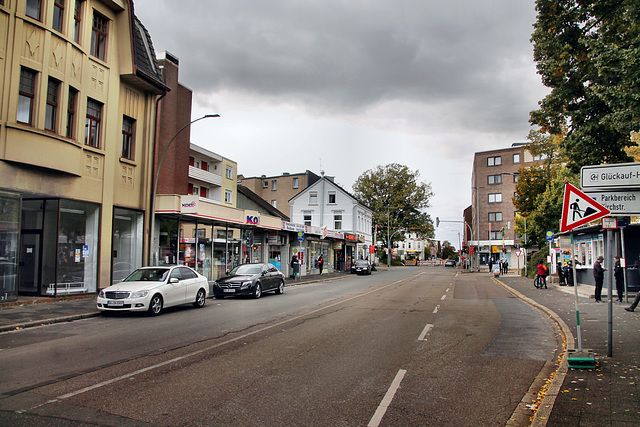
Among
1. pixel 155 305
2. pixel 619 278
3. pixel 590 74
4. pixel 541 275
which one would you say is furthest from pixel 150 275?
pixel 541 275

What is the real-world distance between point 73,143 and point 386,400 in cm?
1550

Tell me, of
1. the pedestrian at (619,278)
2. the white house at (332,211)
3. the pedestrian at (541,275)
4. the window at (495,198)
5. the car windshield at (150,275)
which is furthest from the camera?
the window at (495,198)

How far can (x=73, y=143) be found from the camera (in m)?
16.5

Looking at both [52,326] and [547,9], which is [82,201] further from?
[547,9]

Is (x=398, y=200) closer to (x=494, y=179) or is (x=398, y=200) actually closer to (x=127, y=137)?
(x=494, y=179)

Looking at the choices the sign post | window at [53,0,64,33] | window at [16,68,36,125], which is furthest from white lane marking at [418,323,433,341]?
window at [53,0,64,33]

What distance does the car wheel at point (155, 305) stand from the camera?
42.8ft

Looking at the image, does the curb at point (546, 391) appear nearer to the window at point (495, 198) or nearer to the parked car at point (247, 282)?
the parked car at point (247, 282)

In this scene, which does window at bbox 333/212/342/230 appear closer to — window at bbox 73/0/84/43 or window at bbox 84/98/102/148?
window at bbox 84/98/102/148

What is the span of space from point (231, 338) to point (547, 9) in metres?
10.9

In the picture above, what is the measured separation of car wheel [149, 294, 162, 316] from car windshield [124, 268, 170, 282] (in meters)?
0.76

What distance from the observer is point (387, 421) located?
4785 mm

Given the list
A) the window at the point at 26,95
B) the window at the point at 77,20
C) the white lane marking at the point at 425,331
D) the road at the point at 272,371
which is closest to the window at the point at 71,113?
the window at the point at 26,95

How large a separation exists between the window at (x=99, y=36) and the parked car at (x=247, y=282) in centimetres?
1058
